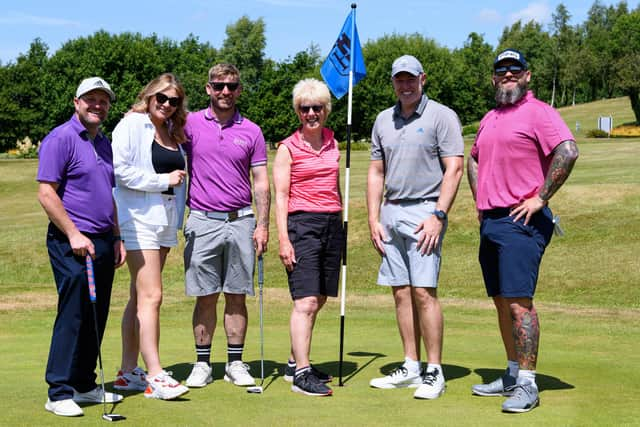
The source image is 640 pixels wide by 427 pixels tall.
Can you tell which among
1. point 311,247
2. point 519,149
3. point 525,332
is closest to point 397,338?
point 311,247

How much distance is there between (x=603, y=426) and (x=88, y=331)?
3.57 metres

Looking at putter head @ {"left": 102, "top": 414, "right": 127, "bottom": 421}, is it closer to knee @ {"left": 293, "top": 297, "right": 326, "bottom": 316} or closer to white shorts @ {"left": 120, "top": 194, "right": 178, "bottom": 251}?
white shorts @ {"left": 120, "top": 194, "right": 178, "bottom": 251}

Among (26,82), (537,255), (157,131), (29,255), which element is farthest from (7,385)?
(26,82)

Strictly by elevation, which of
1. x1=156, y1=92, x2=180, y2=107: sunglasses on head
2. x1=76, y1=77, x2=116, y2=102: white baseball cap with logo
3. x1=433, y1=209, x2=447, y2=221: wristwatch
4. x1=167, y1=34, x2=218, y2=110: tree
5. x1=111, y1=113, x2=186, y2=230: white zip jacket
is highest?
x1=167, y1=34, x2=218, y2=110: tree

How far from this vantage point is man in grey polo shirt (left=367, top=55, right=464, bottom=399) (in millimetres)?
6605

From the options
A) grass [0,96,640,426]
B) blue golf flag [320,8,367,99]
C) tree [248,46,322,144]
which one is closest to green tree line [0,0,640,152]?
tree [248,46,322,144]

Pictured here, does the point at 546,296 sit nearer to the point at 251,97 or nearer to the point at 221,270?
the point at 221,270

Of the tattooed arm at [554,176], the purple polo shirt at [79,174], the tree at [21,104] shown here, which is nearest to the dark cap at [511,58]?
the tattooed arm at [554,176]

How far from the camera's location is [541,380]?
694 cm

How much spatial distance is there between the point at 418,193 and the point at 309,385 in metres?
1.71

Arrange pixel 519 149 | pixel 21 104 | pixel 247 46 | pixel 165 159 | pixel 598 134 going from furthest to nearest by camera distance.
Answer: pixel 247 46 → pixel 21 104 → pixel 598 134 → pixel 165 159 → pixel 519 149

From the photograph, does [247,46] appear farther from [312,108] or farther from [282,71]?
[312,108]

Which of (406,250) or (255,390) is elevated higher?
(406,250)

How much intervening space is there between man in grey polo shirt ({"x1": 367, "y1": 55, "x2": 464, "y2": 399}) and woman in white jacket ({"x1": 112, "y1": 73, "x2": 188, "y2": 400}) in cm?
166
